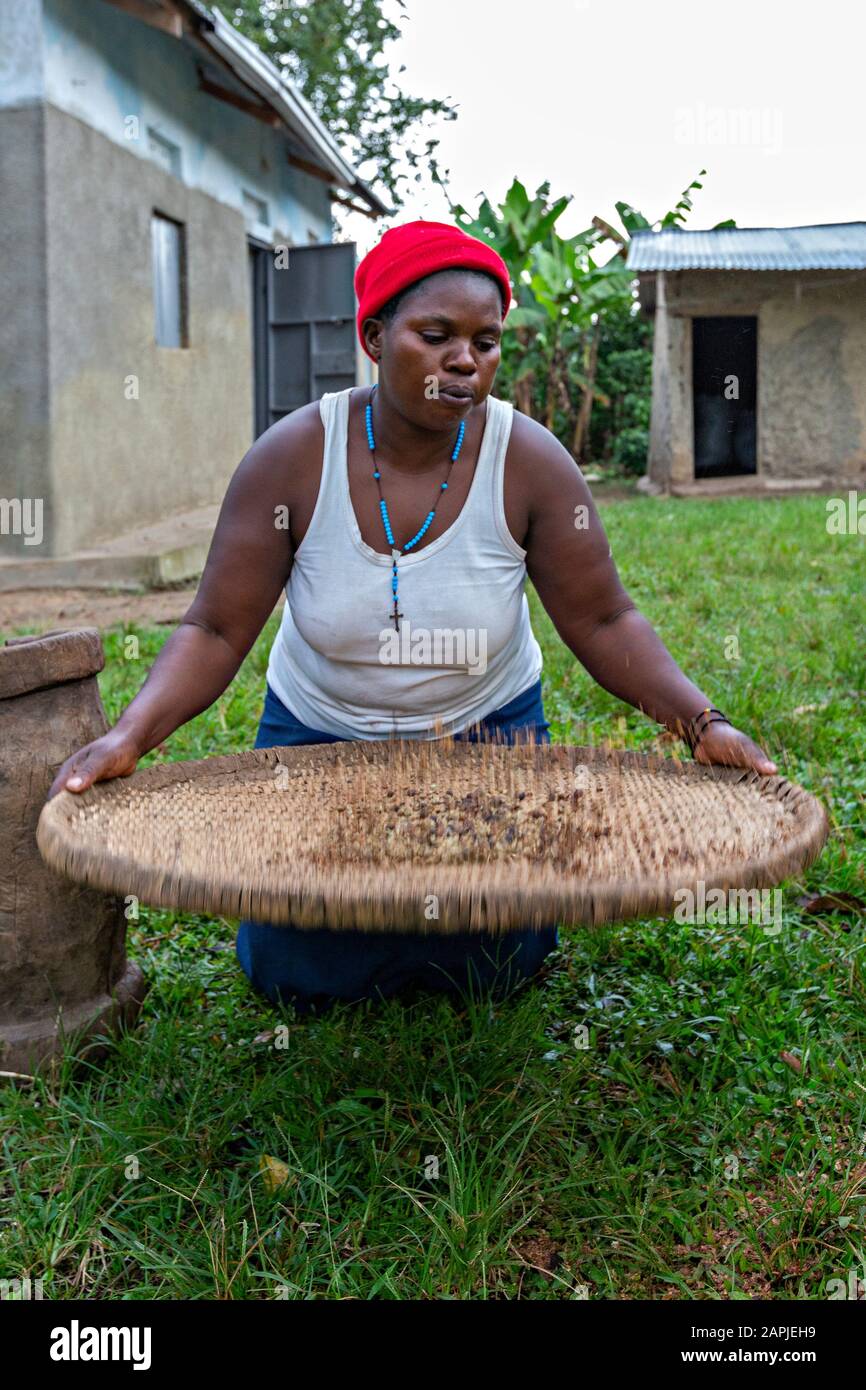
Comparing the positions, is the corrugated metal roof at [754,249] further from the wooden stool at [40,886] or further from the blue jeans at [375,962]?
the wooden stool at [40,886]

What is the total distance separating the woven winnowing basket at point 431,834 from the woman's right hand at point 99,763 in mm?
23

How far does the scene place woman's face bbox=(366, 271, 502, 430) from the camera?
216cm

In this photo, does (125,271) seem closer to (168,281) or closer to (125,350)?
(125,350)

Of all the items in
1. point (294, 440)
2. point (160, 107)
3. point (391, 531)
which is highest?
point (160, 107)

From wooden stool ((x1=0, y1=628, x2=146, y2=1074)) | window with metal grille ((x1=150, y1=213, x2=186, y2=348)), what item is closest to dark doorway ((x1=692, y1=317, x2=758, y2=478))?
window with metal grille ((x1=150, y1=213, x2=186, y2=348))

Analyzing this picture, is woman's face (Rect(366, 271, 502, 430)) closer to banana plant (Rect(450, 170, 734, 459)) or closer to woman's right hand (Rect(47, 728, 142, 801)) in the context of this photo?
woman's right hand (Rect(47, 728, 142, 801))

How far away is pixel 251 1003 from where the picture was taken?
247 centimetres

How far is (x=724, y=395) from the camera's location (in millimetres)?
13852

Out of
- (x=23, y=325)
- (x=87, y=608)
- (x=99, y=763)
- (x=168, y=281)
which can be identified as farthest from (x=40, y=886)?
(x=168, y=281)

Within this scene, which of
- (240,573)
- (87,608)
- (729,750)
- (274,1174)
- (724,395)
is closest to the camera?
(274,1174)

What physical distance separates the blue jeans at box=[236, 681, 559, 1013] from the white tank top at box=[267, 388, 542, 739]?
12 centimetres

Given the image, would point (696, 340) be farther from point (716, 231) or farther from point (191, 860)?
point (191, 860)

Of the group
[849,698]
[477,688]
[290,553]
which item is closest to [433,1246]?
[477,688]

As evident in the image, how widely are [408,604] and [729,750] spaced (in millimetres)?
660
